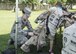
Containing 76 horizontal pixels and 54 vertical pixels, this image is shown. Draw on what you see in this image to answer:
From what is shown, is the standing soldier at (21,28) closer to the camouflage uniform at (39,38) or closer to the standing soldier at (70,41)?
the camouflage uniform at (39,38)

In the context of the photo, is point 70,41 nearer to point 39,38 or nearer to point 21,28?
point 39,38

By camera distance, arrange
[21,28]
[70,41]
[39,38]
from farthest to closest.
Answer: [21,28]
[39,38]
[70,41]

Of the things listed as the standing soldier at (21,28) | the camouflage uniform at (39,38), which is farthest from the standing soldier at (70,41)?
the standing soldier at (21,28)

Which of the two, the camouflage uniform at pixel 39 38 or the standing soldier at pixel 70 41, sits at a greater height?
the standing soldier at pixel 70 41

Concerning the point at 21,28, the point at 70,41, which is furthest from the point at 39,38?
the point at 70,41

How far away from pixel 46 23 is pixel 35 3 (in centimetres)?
3987

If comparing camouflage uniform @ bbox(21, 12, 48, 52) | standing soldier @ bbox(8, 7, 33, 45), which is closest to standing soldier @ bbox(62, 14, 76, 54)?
camouflage uniform @ bbox(21, 12, 48, 52)

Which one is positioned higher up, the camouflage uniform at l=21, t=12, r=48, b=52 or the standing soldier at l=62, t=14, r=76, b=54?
the standing soldier at l=62, t=14, r=76, b=54

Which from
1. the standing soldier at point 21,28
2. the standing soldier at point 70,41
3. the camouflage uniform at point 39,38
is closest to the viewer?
the standing soldier at point 70,41

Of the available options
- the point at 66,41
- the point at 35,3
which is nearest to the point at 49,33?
the point at 66,41

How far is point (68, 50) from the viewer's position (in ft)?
18.9

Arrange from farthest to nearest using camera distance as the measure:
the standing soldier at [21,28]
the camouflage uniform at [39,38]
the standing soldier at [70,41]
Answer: the standing soldier at [21,28] → the camouflage uniform at [39,38] → the standing soldier at [70,41]

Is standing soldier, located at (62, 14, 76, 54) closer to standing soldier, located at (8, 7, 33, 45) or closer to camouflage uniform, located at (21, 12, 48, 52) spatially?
camouflage uniform, located at (21, 12, 48, 52)

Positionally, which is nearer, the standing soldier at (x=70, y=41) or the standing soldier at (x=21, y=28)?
the standing soldier at (x=70, y=41)
